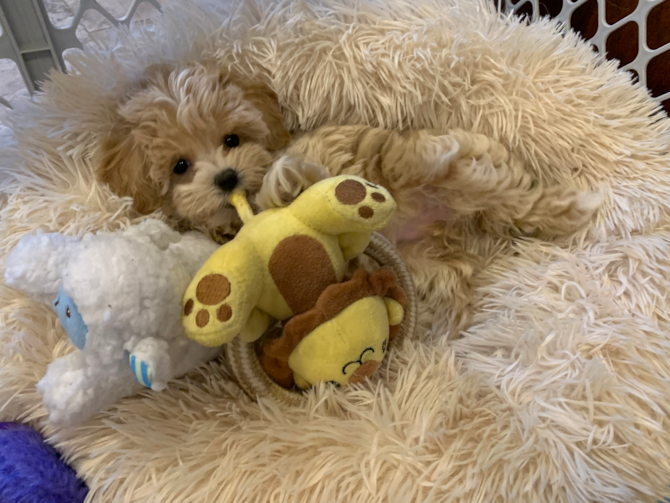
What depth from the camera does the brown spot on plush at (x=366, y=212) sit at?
658 mm

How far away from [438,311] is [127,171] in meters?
0.64

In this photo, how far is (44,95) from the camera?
95 centimetres

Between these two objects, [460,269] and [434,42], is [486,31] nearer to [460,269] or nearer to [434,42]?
[434,42]

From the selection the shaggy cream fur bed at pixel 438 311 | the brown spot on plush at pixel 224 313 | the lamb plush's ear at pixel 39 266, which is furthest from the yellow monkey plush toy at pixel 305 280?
the lamb plush's ear at pixel 39 266

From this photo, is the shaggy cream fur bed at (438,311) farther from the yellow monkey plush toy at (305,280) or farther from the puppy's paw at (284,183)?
the puppy's paw at (284,183)

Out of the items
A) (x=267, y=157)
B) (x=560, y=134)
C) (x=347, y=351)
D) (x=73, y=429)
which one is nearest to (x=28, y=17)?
(x=267, y=157)

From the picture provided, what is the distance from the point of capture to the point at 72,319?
676 millimetres

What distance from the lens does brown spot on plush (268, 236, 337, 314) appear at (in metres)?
0.70

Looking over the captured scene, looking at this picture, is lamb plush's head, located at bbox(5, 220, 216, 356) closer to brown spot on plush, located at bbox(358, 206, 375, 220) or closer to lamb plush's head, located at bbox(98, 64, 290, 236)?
lamb plush's head, located at bbox(98, 64, 290, 236)

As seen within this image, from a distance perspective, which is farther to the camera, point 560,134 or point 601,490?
point 560,134

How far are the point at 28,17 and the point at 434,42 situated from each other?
82cm

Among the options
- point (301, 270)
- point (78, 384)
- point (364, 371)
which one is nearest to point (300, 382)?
point (364, 371)

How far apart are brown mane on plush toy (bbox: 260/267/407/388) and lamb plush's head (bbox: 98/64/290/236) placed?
0.25 m

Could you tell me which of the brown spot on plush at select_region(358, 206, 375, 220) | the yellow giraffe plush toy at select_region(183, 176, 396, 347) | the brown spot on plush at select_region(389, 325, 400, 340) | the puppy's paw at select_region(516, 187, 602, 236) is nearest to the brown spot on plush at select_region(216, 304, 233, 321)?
the yellow giraffe plush toy at select_region(183, 176, 396, 347)
